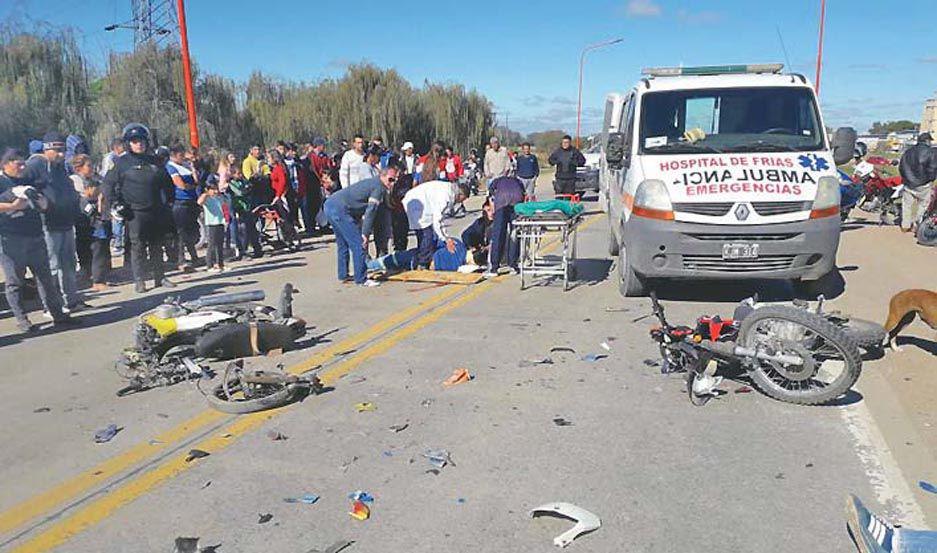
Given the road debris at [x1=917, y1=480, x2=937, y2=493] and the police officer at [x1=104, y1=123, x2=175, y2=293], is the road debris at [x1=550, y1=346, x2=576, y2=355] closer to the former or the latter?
the road debris at [x1=917, y1=480, x2=937, y2=493]

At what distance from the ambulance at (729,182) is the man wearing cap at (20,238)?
589 cm

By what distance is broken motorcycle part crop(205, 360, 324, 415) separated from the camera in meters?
4.97

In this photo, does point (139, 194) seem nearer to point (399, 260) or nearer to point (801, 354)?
point (399, 260)

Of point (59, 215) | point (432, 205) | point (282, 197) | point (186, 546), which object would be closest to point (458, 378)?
point (186, 546)

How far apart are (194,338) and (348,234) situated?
343cm

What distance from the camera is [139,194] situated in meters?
9.11

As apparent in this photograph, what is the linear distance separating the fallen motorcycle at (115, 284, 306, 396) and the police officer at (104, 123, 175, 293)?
3.15 m

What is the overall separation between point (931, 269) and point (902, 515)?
8101 millimetres

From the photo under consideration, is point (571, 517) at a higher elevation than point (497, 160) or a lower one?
lower

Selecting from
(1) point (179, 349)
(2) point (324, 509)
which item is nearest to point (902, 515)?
(2) point (324, 509)

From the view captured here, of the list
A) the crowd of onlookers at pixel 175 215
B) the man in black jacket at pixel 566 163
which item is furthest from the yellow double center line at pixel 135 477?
the man in black jacket at pixel 566 163

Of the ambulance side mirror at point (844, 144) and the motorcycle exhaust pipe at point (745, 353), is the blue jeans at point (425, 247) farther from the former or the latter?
the motorcycle exhaust pipe at point (745, 353)

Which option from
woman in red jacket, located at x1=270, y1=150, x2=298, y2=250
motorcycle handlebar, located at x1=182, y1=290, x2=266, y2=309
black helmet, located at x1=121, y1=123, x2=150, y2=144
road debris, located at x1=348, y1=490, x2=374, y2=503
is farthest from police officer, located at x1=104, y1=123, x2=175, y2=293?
road debris, located at x1=348, y1=490, x2=374, y2=503

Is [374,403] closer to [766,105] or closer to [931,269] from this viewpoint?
[766,105]
